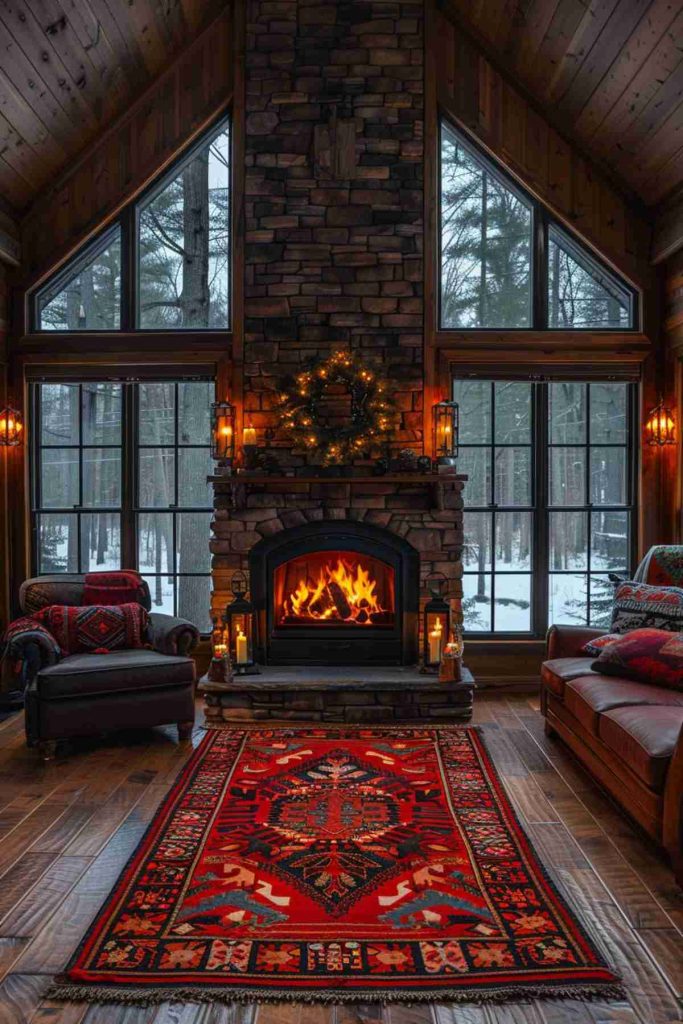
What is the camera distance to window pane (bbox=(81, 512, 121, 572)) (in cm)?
587

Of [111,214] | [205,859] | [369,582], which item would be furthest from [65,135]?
[205,859]

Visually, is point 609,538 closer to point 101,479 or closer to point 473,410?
point 473,410

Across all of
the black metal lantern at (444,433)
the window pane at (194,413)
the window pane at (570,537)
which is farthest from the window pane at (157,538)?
the window pane at (570,537)

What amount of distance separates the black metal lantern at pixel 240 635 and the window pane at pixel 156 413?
1391 mm

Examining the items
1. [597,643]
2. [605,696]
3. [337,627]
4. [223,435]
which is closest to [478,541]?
[337,627]

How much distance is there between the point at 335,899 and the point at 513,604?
3.43 meters

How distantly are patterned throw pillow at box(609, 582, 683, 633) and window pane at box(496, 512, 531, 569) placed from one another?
1.37 m

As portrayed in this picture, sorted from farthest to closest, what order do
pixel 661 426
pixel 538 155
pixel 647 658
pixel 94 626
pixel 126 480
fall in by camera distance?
pixel 126 480, pixel 538 155, pixel 661 426, pixel 94 626, pixel 647 658

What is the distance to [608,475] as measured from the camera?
230 inches

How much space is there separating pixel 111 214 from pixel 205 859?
4.60m

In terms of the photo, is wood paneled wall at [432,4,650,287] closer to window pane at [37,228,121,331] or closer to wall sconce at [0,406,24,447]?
window pane at [37,228,121,331]

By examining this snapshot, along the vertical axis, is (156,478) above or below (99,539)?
above

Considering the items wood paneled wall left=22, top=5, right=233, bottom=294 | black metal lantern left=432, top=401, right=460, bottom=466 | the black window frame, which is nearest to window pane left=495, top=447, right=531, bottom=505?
black metal lantern left=432, top=401, right=460, bottom=466

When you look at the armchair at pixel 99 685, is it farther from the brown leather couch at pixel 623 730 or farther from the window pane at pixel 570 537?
the window pane at pixel 570 537
